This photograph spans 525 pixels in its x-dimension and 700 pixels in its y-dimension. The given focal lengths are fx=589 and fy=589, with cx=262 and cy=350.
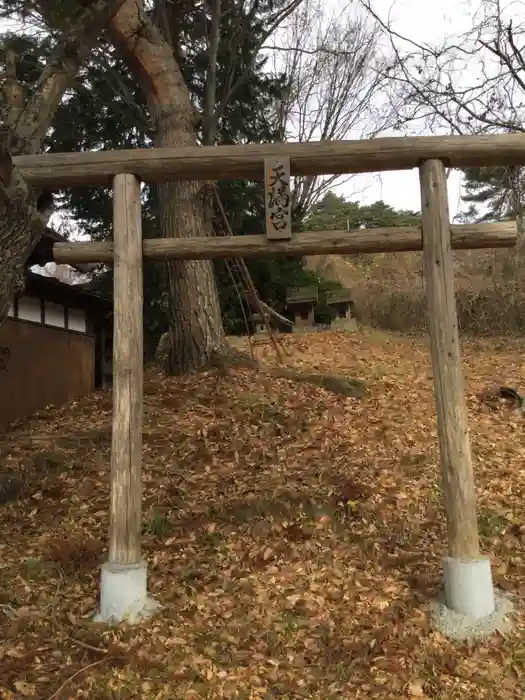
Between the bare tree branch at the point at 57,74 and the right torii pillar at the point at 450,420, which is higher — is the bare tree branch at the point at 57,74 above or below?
above

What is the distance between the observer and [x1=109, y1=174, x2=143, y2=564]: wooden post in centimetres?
427

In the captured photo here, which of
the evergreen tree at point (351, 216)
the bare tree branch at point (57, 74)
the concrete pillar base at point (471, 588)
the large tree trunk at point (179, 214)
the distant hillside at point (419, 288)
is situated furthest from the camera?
the evergreen tree at point (351, 216)

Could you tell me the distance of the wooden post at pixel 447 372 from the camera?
4219mm

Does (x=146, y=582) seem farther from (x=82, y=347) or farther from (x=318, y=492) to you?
(x=82, y=347)

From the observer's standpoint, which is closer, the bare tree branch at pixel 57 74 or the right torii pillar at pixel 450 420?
the right torii pillar at pixel 450 420

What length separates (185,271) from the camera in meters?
9.09

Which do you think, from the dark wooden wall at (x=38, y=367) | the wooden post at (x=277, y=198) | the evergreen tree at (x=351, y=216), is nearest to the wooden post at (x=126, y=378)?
the wooden post at (x=277, y=198)

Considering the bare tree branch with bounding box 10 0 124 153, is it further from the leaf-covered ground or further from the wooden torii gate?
the leaf-covered ground

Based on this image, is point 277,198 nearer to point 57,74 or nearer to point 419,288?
point 57,74

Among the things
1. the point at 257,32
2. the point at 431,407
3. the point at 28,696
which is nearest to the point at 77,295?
the point at 257,32

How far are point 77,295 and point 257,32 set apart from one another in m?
6.53

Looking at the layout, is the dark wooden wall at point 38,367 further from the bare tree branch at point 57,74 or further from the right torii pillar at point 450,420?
the right torii pillar at point 450,420

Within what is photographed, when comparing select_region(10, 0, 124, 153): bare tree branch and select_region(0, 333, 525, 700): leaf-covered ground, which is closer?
select_region(0, 333, 525, 700): leaf-covered ground

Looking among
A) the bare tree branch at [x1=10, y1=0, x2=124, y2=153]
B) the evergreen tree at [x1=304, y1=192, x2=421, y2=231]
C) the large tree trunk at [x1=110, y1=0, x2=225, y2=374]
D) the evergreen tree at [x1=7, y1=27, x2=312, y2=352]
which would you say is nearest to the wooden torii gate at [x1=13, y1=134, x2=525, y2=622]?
the bare tree branch at [x1=10, y1=0, x2=124, y2=153]
